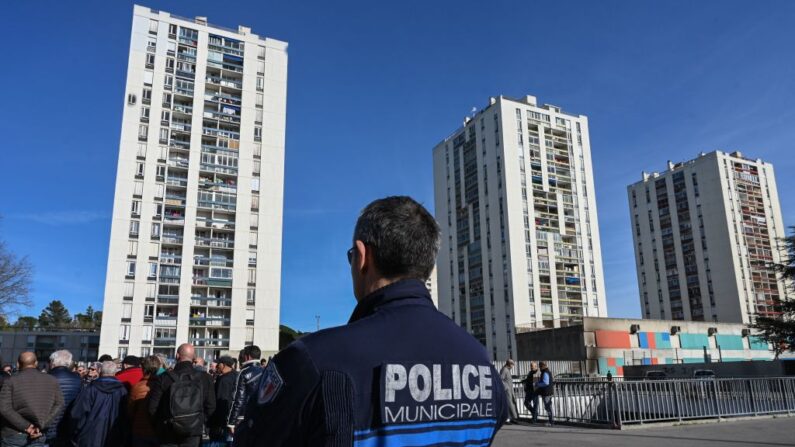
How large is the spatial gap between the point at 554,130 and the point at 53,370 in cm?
7622

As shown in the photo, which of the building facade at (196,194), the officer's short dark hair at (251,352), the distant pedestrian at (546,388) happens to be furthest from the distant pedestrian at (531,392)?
the building facade at (196,194)

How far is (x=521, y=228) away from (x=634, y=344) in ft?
74.9

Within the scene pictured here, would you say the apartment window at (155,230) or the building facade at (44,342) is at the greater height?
the apartment window at (155,230)

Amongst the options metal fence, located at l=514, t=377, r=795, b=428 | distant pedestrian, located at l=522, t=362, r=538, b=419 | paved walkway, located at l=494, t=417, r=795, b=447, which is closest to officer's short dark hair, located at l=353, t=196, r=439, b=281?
paved walkway, located at l=494, t=417, r=795, b=447

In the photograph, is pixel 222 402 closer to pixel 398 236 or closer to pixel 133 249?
pixel 398 236

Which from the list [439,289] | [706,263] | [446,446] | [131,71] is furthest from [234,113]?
[706,263]

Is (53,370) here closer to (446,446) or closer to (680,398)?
(446,446)

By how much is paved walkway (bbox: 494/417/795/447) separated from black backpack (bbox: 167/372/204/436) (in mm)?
7330

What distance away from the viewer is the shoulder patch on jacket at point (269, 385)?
155 centimetres

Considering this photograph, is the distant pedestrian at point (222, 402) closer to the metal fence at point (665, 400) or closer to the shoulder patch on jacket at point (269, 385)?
the shoulder patch on jacket at point (269, 385)

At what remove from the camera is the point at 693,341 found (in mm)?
56125

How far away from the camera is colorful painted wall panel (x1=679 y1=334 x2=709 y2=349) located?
2186 inches

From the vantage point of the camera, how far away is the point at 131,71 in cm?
5709

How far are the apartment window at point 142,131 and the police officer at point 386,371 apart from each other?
201ft
